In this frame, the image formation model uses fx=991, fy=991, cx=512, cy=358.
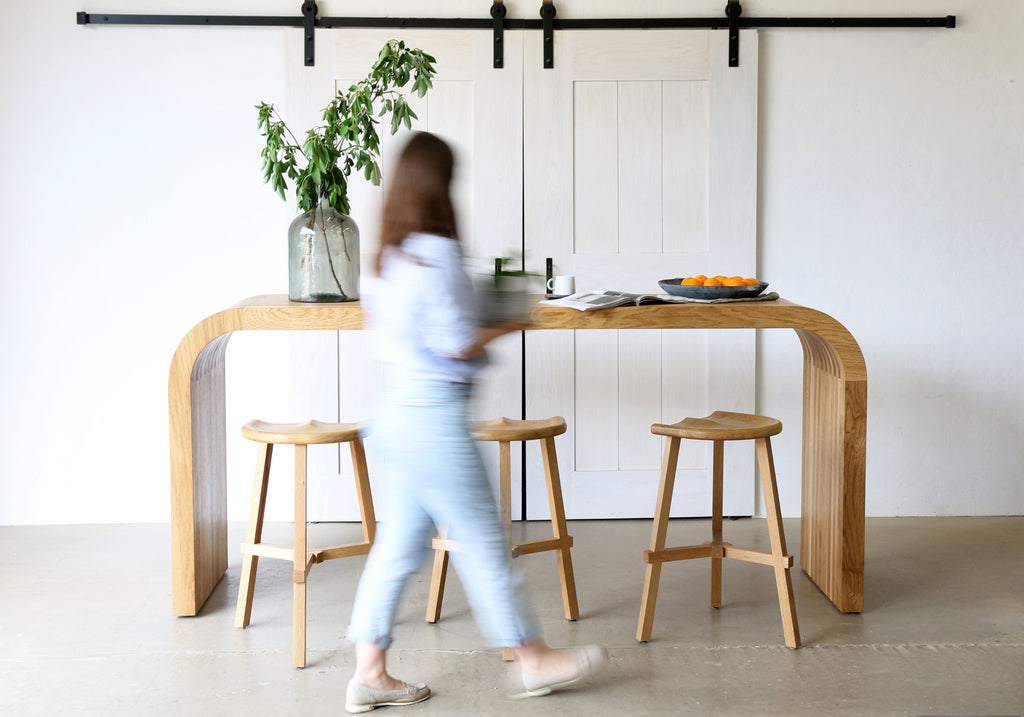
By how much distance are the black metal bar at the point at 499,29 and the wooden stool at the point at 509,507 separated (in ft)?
5.92

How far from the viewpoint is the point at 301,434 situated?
9.21 ft

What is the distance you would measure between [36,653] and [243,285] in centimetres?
184

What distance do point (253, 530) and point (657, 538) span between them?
1214mm

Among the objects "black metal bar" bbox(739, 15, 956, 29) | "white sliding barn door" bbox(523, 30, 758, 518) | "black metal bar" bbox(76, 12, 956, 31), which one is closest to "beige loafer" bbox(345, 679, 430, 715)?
"white sliding barn door" bbox(523, 30, 758, 518)

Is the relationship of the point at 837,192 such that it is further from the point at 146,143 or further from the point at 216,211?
the point at 146,143

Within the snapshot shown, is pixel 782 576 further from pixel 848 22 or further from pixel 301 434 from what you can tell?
pixel 848 22

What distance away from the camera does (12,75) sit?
4.13 meters

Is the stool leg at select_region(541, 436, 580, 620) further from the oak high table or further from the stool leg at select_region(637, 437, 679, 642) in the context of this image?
the oak high table

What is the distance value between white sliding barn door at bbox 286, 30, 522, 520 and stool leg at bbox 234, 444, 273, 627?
3.74ft

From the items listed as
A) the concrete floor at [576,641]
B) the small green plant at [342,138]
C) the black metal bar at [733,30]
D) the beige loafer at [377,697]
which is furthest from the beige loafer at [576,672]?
the black metal bar at [733,30]

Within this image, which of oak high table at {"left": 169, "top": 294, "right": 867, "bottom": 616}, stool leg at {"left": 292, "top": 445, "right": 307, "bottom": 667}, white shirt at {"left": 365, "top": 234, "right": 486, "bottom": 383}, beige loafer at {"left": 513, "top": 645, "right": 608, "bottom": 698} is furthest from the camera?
oak high table at {"left": 169, "top": 294, "right": 867, "bottom": 616}

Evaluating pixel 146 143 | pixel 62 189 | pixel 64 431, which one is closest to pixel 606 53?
pixel 146 143

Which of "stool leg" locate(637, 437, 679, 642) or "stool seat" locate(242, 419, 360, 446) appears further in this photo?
"stool leg" locate(637, 437, 679, 642)

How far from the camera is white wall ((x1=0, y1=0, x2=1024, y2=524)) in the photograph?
13.7 ft
